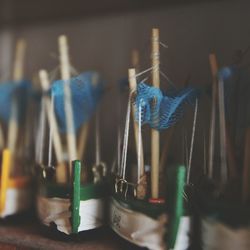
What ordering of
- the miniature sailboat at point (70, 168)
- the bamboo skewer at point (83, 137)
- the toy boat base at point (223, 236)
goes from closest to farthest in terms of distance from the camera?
the toy boat base at point (223, 236) < the miniature sailboat at point (70, 168) < the bamboo skewer at point (83, 137)

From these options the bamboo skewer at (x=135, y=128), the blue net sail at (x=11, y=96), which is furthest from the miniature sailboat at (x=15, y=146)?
the bamboo skewer at (x=135, y=128)

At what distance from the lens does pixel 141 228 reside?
48 centimetres

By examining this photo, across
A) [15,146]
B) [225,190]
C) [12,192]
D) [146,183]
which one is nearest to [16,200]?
[12,192]

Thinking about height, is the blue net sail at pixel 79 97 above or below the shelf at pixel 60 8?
below

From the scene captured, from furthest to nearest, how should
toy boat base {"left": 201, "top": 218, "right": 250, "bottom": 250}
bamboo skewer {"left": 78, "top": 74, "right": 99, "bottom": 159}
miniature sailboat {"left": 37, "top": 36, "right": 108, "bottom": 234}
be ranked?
bamboo skewer {"left": 78, "top": 74, "right": 99, "bottom": 159} < miniature sailboat {"left": 37, "top": 36, "right": 108, "bottom": 234} < toy boat base {"left": 201, "top": 218, "right": 250, "bottom": 250}

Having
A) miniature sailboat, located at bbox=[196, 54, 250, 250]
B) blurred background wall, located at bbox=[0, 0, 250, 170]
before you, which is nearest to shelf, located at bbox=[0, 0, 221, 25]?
blurred background wall, located at bbox=[0, 0, 250, 170]

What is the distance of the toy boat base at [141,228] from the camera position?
0.47 metres

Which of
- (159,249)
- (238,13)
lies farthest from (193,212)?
(238,13)

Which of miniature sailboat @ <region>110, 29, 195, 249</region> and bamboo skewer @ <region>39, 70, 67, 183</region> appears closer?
miniature sailboat @ <region>110, 29, 195, 249</region>

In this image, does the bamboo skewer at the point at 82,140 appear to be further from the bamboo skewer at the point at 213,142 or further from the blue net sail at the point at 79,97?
the bamboo skewer at the point at 213,142

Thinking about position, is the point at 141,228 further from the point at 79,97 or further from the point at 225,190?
the point at 79,97

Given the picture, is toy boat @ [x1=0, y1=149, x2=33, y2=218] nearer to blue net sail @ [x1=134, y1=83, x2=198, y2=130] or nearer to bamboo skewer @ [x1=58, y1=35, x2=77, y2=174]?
bamboo skewer @ [x1=58, y1=35, x2=77, y2=174]

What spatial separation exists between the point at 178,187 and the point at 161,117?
11 centimetres

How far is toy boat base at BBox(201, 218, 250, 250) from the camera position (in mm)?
438
